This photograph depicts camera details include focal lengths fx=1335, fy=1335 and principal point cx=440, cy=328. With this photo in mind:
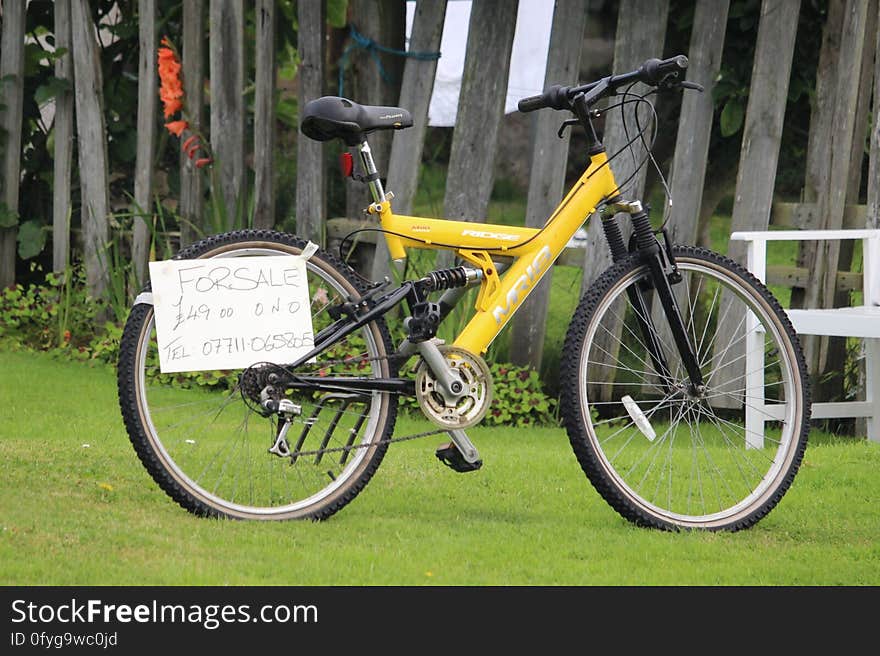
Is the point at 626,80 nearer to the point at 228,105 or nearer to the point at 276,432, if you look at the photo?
the point at 276,432

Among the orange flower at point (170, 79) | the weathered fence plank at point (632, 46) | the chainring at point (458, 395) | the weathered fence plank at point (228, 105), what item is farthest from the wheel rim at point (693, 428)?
the orange flower at point (170, 79)

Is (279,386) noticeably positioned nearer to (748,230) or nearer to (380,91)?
(748,230)

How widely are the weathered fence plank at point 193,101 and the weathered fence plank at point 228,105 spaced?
0.43 feet

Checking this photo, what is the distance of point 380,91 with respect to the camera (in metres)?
6.29

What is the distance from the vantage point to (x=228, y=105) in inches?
245

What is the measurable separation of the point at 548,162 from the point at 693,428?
1.35 m

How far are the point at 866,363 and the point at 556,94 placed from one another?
232 centimetres

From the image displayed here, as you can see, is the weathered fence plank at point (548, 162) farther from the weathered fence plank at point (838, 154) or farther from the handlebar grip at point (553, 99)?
the handlebar grip at point (553, 99)

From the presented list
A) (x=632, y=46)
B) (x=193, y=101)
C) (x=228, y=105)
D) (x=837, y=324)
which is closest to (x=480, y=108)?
(x=632, y=46)

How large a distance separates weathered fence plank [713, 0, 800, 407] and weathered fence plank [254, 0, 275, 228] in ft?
7.15

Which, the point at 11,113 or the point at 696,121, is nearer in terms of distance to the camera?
the point at 696,121

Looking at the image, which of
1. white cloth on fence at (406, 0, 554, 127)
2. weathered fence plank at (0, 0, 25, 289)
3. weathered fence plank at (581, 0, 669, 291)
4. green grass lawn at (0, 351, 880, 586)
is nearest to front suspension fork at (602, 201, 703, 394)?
green grass lawn at (0, 351, 880, 586)

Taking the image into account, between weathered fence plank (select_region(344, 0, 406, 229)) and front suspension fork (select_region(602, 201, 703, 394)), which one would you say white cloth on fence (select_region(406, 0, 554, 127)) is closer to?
weathered fence plank (select_region(344, 0, 406, 229))
